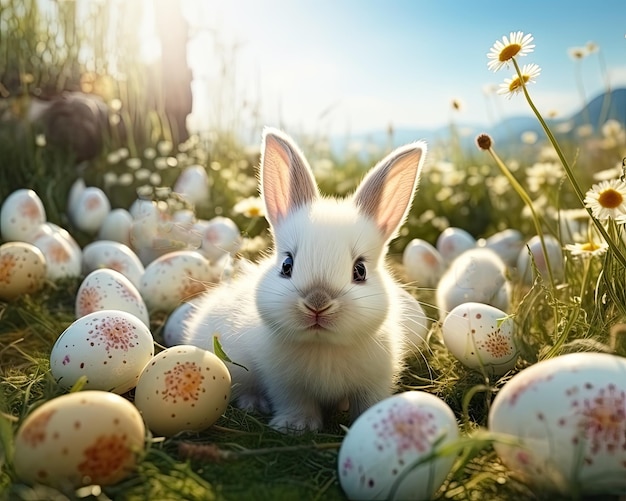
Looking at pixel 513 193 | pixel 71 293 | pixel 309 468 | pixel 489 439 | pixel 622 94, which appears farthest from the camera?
pixel 513 193

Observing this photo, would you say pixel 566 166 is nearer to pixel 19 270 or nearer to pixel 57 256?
pixel 19 270

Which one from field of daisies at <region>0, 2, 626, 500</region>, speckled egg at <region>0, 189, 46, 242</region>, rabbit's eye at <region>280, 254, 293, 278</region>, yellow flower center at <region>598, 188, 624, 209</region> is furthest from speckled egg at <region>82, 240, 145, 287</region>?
yellow flower center at <region>598, 188, 624, 209</region>

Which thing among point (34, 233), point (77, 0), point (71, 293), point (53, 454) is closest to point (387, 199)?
point (53, 454)

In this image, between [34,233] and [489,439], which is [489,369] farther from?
[34,233]

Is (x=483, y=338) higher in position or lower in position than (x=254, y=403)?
higher

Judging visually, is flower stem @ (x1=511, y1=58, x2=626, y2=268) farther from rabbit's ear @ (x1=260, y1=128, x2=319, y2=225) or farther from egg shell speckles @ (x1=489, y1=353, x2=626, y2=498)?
rabbit's ear @ (x1=260, y1=128, x2=319, y2=225)

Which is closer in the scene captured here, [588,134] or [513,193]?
[513,193]

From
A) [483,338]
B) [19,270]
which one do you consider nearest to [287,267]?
[483,338]
